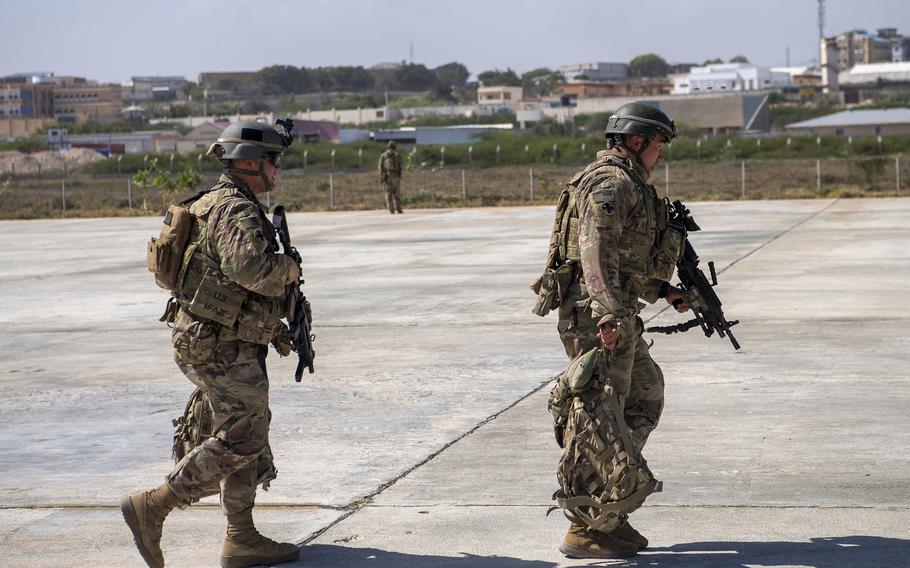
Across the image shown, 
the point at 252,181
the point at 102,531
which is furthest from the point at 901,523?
the point at 102,531

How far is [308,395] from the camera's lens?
31.7 ft

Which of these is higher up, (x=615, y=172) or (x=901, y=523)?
(x=615, y=172)

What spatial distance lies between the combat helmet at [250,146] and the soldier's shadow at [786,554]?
7.05 ft

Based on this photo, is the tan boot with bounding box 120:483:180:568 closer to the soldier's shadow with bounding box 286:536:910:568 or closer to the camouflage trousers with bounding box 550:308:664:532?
A: the soldier's shadow with bounding box 286:536:910:568

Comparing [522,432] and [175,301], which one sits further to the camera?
[522,432]

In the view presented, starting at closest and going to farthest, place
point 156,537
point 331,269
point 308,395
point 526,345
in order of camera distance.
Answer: point 156,537 < point 308,395 < point 526,345 < point 331,269

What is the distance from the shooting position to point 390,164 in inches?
1239

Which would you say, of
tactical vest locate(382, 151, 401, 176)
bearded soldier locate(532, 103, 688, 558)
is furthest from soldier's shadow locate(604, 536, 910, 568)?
tactical vest locate(382, 151, 401, 176)

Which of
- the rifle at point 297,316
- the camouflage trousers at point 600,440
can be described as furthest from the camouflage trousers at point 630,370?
the rifle at point 297,316

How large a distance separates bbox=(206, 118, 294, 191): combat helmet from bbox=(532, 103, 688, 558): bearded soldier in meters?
1.24

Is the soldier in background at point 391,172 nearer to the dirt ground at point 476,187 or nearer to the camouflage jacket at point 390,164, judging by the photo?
the camouflage jacket at point 390,164

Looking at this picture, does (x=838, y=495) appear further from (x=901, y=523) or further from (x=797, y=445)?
(x=797, y=445)

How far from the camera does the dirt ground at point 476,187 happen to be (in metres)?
36.5

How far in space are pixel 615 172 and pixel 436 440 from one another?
2.84 m
